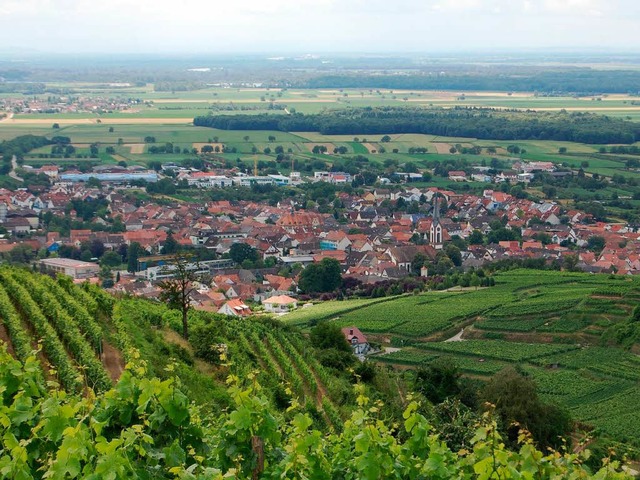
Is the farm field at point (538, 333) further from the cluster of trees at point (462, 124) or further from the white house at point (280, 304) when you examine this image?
the cluster of trees at point (462, 124)

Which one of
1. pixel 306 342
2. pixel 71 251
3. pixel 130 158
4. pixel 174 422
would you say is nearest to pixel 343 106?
pixel 130 158

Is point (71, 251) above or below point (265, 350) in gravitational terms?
below

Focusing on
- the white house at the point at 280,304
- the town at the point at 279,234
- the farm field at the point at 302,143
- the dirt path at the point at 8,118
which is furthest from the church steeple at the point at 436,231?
the dirt path at the point at 8,118

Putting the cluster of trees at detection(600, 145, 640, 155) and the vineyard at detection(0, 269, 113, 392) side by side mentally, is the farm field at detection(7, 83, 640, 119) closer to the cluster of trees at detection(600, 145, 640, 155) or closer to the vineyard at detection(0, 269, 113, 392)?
the cluster of trees at detection(600, 145, 640, 155)

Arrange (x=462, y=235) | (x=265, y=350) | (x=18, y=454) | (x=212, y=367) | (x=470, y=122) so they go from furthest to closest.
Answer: (x=470, y=122) < (x=462, y=235) < (x=265, y=350) < (x=212, y=367) < (x=18, y=454)

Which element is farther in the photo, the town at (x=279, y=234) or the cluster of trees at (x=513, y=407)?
the town at (x=279, y=234)

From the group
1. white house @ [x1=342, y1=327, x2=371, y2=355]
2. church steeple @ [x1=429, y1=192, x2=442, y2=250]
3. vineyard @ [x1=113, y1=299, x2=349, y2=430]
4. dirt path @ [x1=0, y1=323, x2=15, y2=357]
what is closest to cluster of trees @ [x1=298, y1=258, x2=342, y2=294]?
white house @ [x1=342, y1=327, x2=371, y2=355]

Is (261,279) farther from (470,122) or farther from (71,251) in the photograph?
(470,122)
